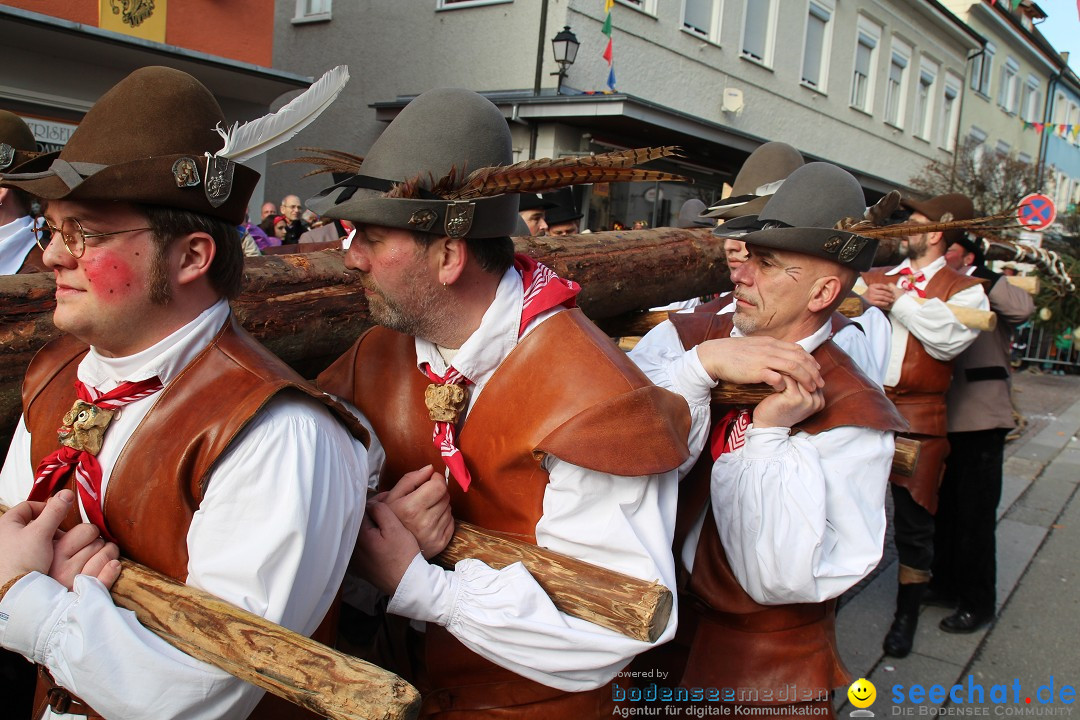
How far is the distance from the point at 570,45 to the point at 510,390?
430 inches

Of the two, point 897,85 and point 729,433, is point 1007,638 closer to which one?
point 729,433

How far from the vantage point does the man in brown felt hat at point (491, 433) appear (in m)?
1.81

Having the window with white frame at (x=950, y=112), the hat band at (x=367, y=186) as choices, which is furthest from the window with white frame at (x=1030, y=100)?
the hat band at (x=367, y=186)

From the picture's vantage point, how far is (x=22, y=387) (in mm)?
2146

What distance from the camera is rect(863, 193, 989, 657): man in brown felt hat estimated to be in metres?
4.50

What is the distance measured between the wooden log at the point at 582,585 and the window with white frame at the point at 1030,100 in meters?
34.8

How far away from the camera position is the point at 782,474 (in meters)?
2.22

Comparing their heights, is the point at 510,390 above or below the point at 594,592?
above

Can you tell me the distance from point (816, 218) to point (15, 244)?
10.7 ft

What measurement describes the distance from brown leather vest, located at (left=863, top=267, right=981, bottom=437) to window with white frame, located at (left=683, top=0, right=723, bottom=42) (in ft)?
36.7

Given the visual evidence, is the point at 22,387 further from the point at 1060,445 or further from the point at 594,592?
the point at 1060,445

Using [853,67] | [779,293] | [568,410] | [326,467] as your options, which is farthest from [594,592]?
[853,67]

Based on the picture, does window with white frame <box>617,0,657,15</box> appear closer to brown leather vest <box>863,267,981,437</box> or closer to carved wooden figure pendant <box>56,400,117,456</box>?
brown leather vest <box>863,267,981,437</box>

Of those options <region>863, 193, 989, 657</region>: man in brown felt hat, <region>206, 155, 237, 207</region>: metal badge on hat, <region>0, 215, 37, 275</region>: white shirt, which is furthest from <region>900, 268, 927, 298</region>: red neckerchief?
<region>0, 215, 37, 275</region>: white shirt
